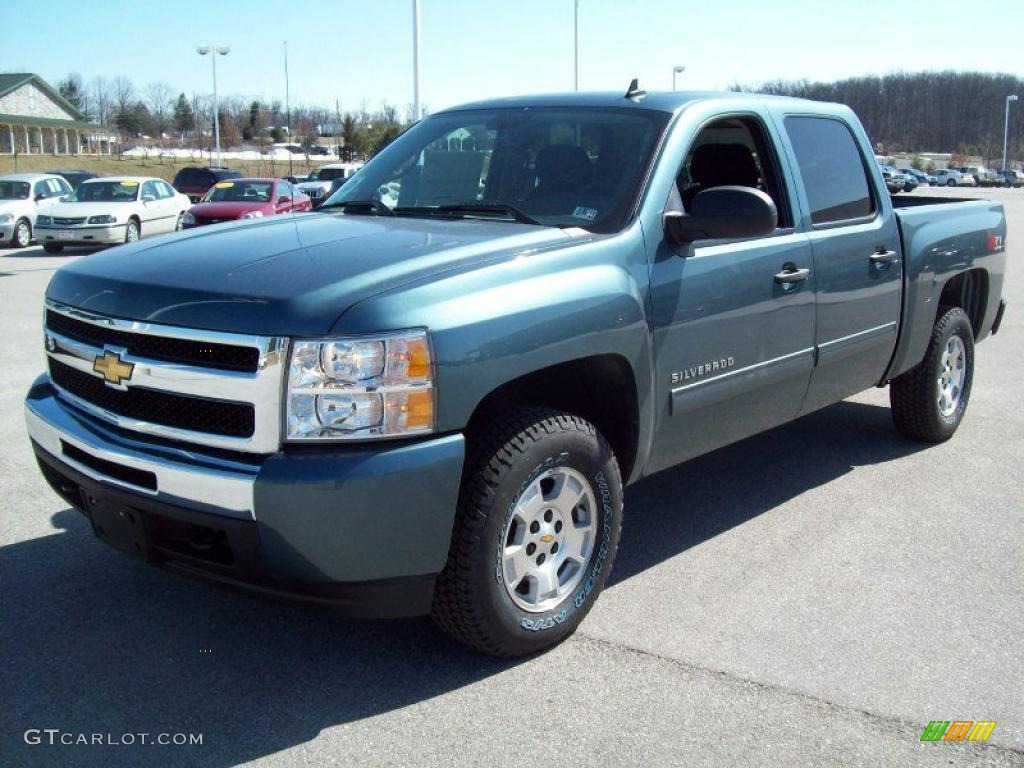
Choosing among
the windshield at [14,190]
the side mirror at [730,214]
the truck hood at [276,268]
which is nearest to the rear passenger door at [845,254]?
the side mirror at [730,214]

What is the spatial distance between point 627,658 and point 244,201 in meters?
17.4

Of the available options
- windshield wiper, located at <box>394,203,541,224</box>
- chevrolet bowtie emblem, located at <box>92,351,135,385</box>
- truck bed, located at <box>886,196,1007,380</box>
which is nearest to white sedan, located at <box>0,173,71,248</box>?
windshield wiper, located at <box>394,203,541,224</box>

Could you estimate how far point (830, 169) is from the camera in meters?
5.11

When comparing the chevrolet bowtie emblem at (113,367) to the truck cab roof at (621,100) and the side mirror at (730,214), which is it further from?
the truck cab roof at (621,100)

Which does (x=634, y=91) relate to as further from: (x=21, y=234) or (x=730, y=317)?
(x=21, y=234)

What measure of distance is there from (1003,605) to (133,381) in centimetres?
330

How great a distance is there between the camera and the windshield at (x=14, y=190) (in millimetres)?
22219

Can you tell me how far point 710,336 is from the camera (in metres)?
4.10

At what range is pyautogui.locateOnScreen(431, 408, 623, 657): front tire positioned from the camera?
10.6 feet

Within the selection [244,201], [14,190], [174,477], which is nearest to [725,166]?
[174,477]

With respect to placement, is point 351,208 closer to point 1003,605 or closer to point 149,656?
point 149,656

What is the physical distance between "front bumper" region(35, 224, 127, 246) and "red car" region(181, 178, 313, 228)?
1981 millimetres

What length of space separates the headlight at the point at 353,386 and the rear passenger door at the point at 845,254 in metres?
2.44

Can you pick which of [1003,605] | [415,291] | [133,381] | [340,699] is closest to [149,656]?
[340,699]
